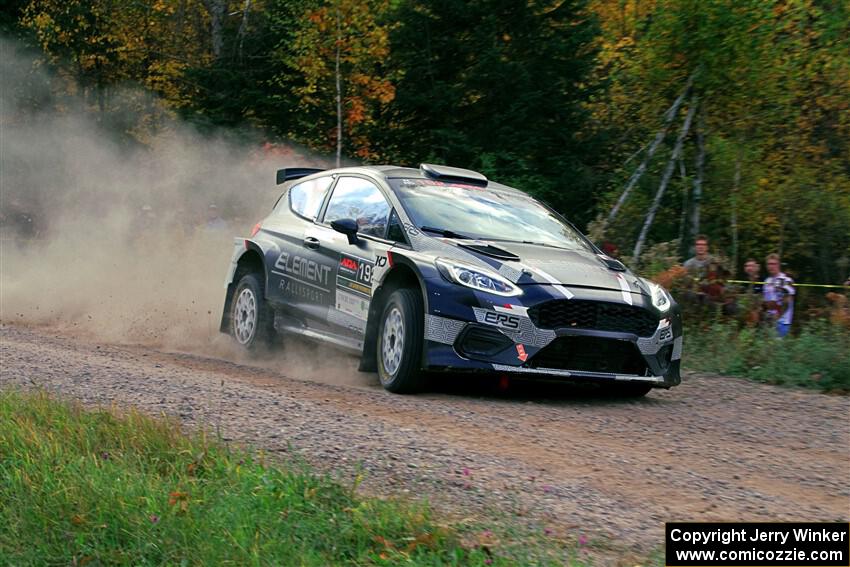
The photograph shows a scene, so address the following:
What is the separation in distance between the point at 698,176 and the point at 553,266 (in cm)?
1278

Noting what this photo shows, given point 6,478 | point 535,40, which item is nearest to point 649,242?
point 535,40

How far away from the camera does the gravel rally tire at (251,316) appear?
1125 cm

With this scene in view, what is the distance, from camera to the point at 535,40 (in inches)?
896

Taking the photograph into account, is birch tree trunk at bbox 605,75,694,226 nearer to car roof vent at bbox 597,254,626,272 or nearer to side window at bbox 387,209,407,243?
car roof vent at bbox 597,254,626,272

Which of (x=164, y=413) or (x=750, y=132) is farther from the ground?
(x=750, y=132)

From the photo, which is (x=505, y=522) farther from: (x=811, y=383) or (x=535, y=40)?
(x=535, y=40)

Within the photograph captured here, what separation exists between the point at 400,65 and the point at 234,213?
4387mm

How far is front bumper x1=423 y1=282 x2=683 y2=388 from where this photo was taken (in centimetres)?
838

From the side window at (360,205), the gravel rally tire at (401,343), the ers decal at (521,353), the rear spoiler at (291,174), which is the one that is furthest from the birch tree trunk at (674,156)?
the ers decal at (521,353)

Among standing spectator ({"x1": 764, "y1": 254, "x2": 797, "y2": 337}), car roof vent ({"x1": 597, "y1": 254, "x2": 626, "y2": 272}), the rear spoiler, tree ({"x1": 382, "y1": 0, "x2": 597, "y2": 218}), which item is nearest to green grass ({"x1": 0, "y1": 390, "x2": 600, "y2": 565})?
car roof vent ({"x1": 597, "y1": 254, "x2": 626, "y2": 272})

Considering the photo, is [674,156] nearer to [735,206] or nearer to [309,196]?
[735,206]

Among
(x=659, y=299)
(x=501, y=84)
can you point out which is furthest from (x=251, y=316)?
(x=501, y=84)

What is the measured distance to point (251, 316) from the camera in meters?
11.4

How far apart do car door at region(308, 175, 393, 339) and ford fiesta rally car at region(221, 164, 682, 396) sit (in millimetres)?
14
